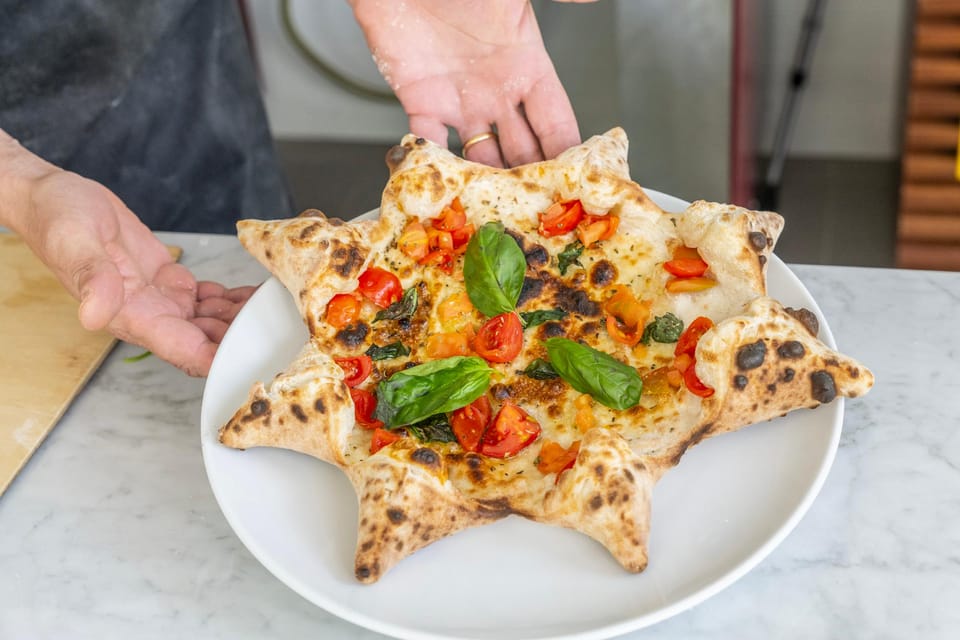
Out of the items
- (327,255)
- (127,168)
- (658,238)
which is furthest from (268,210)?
(658,238)

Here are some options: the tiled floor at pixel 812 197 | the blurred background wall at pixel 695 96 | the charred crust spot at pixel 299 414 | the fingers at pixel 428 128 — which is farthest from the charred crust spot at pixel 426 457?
the tiled floor at pixel 812 197

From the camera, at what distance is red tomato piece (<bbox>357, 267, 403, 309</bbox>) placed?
228 cm

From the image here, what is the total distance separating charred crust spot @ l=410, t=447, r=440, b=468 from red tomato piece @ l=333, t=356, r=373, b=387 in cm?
31

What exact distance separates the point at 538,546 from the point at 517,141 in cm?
121

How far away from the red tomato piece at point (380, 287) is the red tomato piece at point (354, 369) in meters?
0.18

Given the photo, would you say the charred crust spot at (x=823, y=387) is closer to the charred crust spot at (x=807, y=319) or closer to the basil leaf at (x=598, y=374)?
the charred crust spot at (x=807, y=319)

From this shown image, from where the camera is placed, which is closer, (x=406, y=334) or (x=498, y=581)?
(x=498, y=581)

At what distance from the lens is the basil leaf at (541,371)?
211cm

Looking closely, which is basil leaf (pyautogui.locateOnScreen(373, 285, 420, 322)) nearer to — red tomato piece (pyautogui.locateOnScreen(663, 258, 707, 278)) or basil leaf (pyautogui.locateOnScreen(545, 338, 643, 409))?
basil leaf (pyautogui.locateOnScreen(545, 338, 643, 409))

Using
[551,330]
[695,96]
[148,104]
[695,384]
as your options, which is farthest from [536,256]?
[695,96]

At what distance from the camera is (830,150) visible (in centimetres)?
553

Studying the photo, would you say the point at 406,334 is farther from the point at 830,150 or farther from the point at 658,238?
the point at 830,150

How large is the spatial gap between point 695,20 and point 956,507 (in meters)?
2.79

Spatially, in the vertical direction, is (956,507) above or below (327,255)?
below
